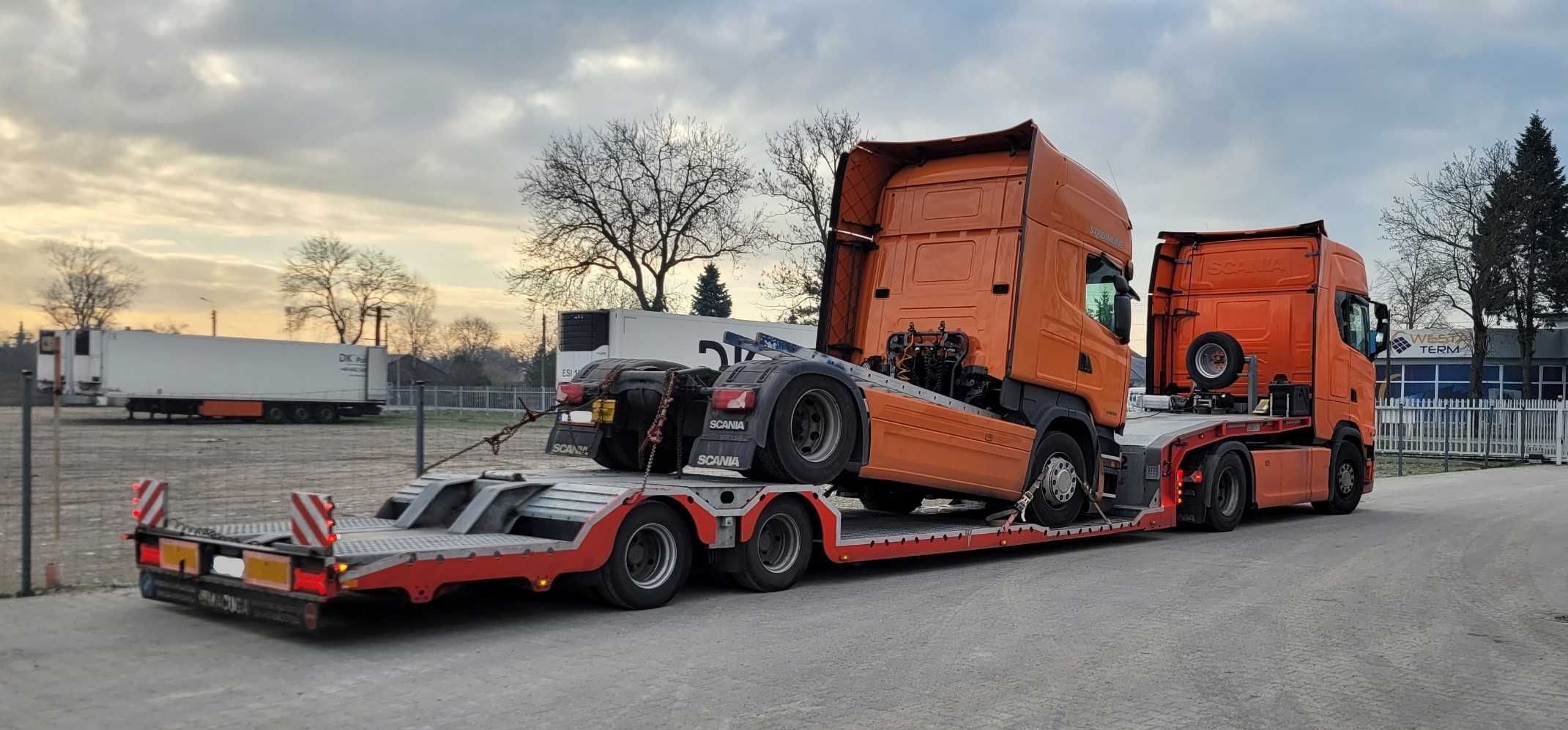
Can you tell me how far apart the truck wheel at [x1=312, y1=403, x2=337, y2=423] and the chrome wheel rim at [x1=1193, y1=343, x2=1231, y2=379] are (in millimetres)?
35170

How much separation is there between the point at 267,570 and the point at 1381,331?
1495 centimetres

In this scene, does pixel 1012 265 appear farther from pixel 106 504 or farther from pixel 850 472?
pixel 106 504

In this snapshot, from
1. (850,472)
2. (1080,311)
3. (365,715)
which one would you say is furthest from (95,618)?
(1080,311)

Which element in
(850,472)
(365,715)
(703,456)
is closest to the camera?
(365,715)

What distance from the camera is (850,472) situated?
9344 millimetres

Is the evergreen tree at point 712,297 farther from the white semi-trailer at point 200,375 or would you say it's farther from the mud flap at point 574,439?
the mud flap at point 574,439

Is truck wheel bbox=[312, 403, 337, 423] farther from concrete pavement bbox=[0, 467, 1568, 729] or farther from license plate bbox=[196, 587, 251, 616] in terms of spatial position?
license plate bbox=[196, 587, 251, 616]

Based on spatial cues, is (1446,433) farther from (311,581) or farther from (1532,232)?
(311,581)

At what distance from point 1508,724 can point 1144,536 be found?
7.77 metres

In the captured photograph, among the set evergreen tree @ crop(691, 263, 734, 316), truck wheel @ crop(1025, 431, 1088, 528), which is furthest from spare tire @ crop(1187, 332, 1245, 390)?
evergreen tree @ crop(691, 263, 734, 316)

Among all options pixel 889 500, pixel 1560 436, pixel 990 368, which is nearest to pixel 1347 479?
pixel 889 500

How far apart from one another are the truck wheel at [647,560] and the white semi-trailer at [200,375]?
107 ft

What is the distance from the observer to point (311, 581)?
6191mm

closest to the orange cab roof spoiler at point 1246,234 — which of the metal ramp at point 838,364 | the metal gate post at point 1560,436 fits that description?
the metal ramp at point 838,364
